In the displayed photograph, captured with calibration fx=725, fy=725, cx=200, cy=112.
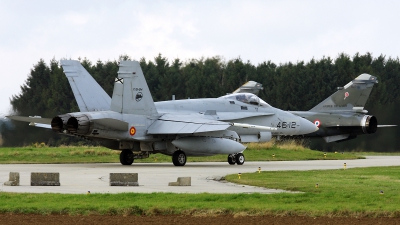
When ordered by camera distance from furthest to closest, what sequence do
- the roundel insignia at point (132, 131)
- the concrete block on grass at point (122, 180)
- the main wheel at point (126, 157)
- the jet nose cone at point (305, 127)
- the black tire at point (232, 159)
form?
the jet nose cone at point (305, 127)
the black tire at point (232, 159)
the main wheel at point (126, 157)
the roundel insignia at point (132, 131)
the concrete block on grass at point (122, 180)

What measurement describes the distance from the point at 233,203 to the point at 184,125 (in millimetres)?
14312

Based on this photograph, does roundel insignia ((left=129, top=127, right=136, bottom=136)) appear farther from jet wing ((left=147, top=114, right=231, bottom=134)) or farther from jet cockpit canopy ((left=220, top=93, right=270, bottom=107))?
jet cockpit canopy ((left=220, top=93, right=270, bottom=107))

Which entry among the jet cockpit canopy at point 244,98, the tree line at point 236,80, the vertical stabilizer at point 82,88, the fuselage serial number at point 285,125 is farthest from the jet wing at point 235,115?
the tree line at point 236,80

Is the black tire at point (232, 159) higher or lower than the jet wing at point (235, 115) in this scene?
lower

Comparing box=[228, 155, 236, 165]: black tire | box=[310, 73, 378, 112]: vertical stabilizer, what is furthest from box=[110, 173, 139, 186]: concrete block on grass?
box=[310, 73, 378, 112]: vertical stabilizer

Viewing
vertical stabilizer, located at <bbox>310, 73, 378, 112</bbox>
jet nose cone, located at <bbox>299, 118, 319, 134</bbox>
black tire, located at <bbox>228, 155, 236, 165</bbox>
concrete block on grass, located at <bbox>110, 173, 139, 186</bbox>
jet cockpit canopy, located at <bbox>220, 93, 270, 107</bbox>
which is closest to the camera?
concrete block on grass, located at <bbox>110, 173, 139, 186</bbox>

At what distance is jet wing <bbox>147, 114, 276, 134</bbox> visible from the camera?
28.2m

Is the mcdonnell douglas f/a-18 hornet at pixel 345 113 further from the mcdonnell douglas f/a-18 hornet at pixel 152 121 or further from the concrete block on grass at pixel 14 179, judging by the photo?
the concrete block on grass at pixel 14 179

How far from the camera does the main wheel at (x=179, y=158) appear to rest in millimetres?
29094

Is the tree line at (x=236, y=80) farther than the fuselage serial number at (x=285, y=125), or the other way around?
the tree line at (x=236, y=80)

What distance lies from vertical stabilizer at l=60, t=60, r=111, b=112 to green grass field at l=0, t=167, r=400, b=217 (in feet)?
42.9

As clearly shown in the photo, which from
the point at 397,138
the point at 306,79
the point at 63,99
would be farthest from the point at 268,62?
the point at 397,138

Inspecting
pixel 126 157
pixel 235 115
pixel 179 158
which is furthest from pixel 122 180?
pixel 235 115

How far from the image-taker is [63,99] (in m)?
61.3
